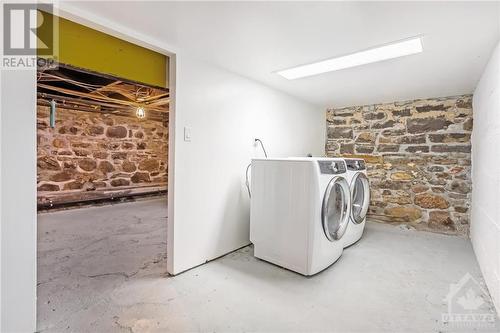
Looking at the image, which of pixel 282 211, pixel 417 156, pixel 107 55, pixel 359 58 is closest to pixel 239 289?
pixel 282 211

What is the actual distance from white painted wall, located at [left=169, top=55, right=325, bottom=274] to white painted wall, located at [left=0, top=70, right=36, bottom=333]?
0.95 meters

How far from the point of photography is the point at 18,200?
1.31 metres

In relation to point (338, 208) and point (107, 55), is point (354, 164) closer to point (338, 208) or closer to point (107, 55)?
point (338, 208)

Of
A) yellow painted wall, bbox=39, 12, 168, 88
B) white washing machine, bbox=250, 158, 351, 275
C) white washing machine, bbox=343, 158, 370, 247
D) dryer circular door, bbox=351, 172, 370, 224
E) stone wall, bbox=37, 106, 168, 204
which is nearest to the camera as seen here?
yellow painted wall, bbox=39, 12, 168, 88

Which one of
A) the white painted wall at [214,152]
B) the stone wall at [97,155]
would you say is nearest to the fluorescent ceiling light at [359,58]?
the white painted wall at [214,152]

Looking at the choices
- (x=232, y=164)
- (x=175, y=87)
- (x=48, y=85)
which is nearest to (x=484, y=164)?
(x=232, y=164)

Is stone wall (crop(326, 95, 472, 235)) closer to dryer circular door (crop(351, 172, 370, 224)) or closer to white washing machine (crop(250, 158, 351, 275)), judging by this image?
dryer circular door (crop(351, 172, 370, 224))

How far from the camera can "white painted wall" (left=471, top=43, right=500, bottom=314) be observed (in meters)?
1.81

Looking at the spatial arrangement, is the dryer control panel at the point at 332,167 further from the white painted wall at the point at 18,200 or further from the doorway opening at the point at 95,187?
the white painted wall at the point at 18,200

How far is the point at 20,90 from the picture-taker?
131cm

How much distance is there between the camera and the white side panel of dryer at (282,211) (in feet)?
7.07

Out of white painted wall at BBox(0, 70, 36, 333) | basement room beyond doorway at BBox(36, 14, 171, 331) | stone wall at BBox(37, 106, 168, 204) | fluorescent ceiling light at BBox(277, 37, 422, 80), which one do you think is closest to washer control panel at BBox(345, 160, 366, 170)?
fluorescent ceiling light at BBox(277, 37, 422, 80)

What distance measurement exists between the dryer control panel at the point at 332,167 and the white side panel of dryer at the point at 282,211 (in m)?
0.13

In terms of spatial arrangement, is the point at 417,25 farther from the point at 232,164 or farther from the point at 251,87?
the point at 232,164
